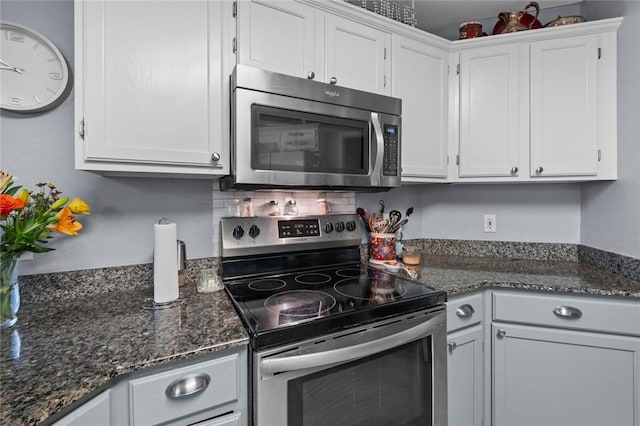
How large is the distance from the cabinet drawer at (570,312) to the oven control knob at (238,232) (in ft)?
4.24

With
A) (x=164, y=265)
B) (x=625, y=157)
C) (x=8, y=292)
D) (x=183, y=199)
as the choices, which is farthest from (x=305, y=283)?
(x=625, y=157)

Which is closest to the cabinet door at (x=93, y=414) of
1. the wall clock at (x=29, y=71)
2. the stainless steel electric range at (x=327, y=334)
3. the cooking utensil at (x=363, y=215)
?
the stainless steel electric range at (x=327, y=334)

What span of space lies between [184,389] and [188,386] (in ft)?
0.04

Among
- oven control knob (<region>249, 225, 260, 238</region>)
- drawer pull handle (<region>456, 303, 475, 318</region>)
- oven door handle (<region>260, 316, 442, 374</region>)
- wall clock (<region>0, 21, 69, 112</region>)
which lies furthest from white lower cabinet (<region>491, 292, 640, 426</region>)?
wall clock (<region>0, 21, 69, 112</region>)

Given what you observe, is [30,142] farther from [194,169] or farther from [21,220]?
[194,169]

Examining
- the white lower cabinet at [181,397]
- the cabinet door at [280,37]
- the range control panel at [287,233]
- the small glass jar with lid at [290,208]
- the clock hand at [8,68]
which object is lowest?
the white lower cabinet at [181,397]

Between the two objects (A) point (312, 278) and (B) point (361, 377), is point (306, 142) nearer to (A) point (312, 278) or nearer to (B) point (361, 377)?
(A) point (312, 278)

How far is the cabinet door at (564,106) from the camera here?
1662 millimetres

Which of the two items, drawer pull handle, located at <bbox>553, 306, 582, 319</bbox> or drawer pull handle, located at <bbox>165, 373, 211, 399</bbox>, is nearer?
drawer pull handle, located at <bbox>165, 373, 211, 399</bbox>

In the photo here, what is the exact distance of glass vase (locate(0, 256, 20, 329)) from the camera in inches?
38.4

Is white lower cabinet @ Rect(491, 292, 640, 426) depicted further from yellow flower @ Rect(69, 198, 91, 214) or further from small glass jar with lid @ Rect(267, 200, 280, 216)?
yellow flower @ Rect(69, 198, 91, 214)

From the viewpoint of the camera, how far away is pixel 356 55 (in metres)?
1.55

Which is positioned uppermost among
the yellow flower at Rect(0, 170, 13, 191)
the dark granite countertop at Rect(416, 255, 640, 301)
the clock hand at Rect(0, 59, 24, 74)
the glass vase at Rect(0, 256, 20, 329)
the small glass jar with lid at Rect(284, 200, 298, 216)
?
the clock hand at Rect(0, 59, 24, 74)

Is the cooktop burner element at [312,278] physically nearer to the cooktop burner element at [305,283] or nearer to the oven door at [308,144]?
the cooktop burner element at [305,283]
